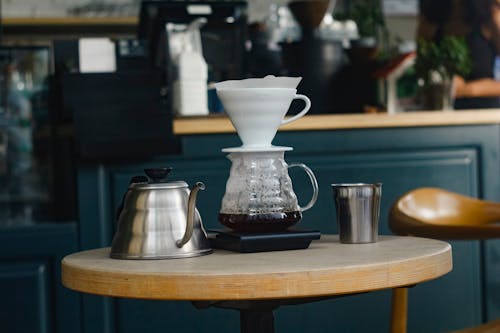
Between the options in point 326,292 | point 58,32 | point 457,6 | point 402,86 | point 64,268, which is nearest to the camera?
point 326,292

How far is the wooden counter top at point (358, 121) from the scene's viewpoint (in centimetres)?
284

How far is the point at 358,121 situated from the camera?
297 centimetres

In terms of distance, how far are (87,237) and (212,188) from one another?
0.40 meters

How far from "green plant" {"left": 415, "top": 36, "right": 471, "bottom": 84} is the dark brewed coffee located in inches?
70.6

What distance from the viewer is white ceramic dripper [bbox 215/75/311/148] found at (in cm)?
160

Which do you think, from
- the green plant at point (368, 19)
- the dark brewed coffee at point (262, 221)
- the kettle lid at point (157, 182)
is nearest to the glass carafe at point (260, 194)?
the dark brewed coffee at point (262, 221)

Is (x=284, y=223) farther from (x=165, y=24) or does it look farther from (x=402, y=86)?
(x=402, y=86)

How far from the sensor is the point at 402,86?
3.53m

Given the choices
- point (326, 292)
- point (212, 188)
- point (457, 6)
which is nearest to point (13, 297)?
point (212, 188)

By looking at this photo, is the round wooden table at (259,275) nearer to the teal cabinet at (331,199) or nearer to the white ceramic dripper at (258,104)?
the white ceramic dripper at (258,104)

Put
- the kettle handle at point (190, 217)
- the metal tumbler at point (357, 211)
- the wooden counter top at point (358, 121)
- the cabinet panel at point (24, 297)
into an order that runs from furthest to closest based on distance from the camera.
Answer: the wooden counter top at point (358, 121)
the cabinet panel at point (24, 297)
the metal tumbler at point (357, 211)
the kettle handle at point (190, 217)

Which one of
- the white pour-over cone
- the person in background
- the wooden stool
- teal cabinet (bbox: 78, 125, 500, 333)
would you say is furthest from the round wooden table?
the person in background

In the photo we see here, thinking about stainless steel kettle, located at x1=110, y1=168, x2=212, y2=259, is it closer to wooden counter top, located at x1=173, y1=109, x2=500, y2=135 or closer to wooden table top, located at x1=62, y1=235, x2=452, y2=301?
wooden table top, located at x1=62, y1=235, x2=452, y2=301

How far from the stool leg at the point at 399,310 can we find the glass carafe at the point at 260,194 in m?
0.66
